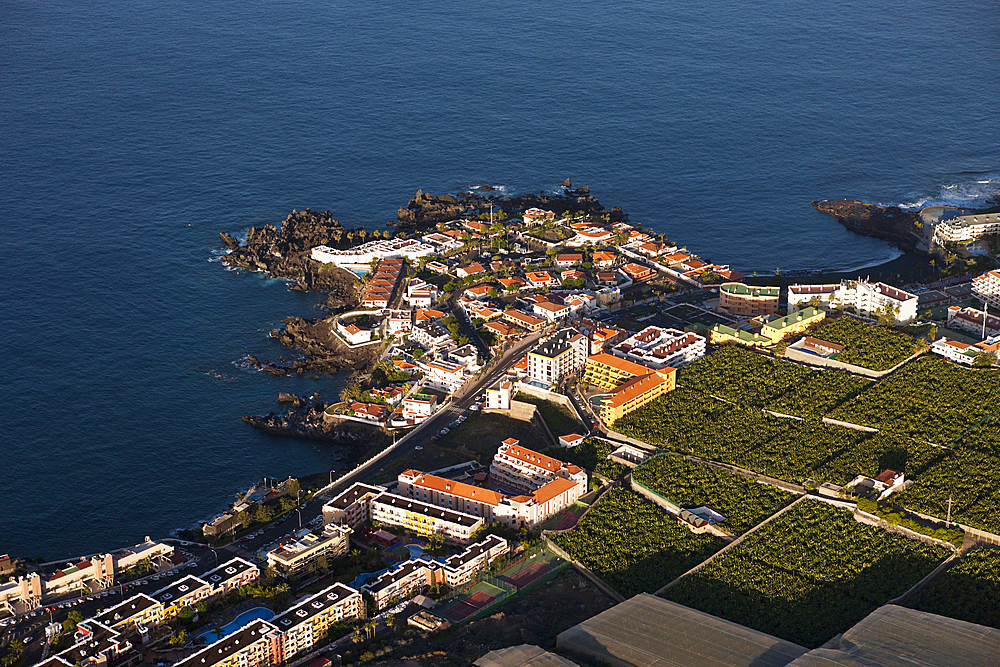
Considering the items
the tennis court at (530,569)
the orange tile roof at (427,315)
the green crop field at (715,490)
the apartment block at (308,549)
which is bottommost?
the apartment block at (308,549)

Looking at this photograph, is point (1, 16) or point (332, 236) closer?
point (332, 236)

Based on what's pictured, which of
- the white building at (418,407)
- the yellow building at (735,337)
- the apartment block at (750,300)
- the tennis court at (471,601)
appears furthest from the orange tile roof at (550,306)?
the tennis court at (471,601)

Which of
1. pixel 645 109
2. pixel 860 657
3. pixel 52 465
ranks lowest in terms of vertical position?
pixel 52 465

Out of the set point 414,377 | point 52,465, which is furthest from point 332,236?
point 52,465

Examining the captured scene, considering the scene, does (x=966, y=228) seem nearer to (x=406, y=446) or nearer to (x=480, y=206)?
(x=480, y=206)

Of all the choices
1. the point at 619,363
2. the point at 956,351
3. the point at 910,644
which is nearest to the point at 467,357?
the point at 619,363

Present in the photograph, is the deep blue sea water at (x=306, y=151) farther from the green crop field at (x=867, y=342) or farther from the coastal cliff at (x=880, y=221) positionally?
the green crop field at (x=867, y=342)

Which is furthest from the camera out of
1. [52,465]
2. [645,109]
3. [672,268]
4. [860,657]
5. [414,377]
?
[645,109]

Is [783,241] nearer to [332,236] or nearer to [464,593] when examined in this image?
[332,236]

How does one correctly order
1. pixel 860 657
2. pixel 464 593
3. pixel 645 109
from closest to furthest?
pixel 860 657
pixel 464 593
pixel 645 109
